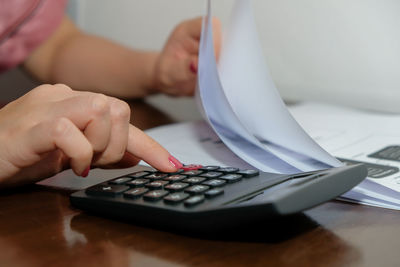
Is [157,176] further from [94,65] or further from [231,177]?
[94,65]

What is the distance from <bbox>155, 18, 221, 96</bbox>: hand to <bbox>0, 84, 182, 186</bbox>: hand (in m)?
0.35

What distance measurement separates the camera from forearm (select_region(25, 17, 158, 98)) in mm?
875

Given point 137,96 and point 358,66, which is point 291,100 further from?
point 137,96

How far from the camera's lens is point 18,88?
1.32 metres

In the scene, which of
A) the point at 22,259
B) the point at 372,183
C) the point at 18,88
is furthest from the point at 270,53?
the point at 18,88

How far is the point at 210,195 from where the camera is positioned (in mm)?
316

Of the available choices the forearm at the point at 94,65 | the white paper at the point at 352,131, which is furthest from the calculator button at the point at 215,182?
the forearm at the point at 94,65

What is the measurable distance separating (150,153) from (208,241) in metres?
0.12

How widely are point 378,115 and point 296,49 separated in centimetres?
20

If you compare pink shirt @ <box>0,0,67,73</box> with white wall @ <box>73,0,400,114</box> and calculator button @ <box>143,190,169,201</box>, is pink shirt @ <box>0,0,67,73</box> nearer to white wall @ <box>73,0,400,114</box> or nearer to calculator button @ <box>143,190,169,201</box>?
white wall @ <box>73,0,400,114</box>

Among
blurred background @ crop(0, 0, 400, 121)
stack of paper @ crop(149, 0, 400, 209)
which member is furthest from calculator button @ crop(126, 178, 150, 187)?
blurred background @ crop(0, 0, 400, 121)

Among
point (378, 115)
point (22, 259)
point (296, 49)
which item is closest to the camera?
point (22, 259)

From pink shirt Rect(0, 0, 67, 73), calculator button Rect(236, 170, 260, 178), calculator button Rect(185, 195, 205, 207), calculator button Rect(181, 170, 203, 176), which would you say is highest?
pink shirt Rect(0, 0, 67, 73)

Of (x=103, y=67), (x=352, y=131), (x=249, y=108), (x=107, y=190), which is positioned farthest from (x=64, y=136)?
(x=103, y=67)
